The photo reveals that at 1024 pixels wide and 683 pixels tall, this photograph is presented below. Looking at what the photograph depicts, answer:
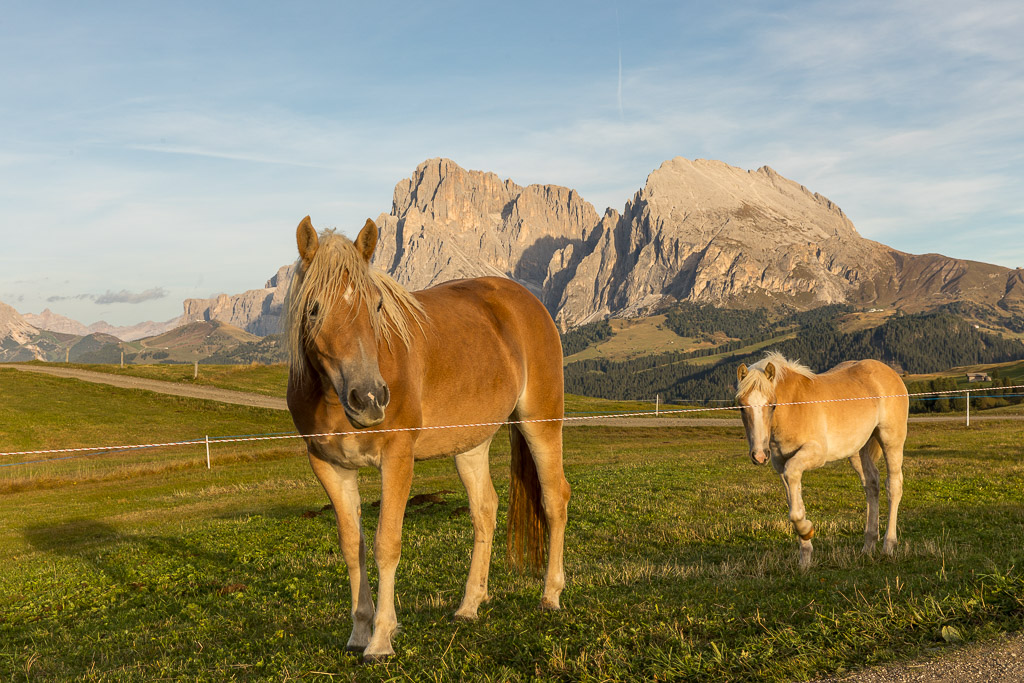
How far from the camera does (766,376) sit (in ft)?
29.5

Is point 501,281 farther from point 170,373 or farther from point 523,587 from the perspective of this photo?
point 170,373

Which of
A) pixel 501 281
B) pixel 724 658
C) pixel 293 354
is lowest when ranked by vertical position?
pixel 724 658

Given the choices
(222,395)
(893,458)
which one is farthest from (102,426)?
(893,458)

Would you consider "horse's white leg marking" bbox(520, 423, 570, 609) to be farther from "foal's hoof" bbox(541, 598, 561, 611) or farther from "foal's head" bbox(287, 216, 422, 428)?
"foal's head" bbox(287, 216, 422, 428)

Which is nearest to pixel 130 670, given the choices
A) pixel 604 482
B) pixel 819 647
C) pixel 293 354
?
pixel 293 354

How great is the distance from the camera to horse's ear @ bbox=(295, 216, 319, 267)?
5.17m

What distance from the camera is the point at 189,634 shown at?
6887 mm

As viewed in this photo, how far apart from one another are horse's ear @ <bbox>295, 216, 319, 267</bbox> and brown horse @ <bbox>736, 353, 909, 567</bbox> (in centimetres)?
591

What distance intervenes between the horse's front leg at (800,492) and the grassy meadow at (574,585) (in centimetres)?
23

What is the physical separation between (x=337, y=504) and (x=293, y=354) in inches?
52.3

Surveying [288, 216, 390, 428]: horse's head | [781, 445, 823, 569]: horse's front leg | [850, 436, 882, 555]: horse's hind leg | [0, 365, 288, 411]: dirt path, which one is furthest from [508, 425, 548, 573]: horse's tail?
[0, 365, 288, 411]: dirt path

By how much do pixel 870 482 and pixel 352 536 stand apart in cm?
798

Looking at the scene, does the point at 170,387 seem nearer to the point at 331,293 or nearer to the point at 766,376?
the point at 766,376

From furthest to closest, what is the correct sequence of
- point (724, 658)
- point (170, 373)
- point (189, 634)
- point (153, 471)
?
point (170, 373) → point (153, 471) → point (189, 634) → point (724, 658)
